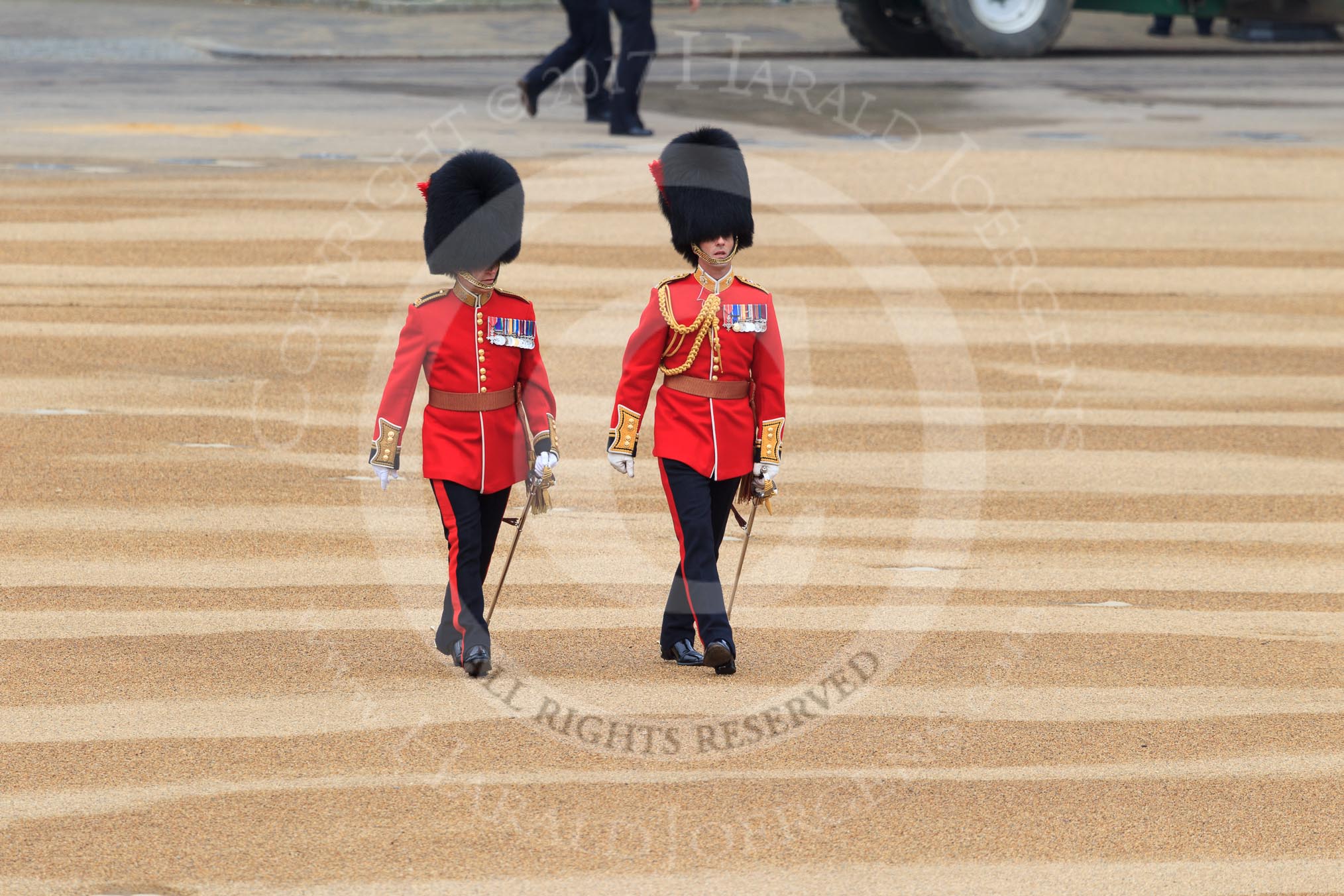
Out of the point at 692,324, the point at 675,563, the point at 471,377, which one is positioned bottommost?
the point at 675,563

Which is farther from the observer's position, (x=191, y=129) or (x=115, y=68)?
(x=115, y=68)

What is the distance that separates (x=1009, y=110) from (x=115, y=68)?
27.1 ft

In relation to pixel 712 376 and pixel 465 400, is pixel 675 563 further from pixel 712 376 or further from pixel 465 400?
pixel 465 400

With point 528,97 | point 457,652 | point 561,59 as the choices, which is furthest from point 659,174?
point 528,97

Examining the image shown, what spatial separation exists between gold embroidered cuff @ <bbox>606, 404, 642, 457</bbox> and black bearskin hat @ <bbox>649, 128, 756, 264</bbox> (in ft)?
1.54

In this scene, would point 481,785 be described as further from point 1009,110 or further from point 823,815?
point 1009,110

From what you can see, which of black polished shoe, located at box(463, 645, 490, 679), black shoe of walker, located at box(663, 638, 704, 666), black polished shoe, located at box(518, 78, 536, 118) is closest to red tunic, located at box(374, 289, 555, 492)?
black polished shoe, located at box(463, 645, 490, 679)

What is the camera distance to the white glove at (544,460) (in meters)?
4.61

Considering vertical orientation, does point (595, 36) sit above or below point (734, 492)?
above

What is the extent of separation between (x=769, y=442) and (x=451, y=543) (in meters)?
0.90

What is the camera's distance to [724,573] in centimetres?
561

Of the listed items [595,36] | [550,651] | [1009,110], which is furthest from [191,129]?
[550,651]

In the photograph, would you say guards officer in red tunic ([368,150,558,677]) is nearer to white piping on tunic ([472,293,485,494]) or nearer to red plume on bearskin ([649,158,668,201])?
white piping on tunic ([472,293,485,494])

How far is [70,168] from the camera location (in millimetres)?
11516
